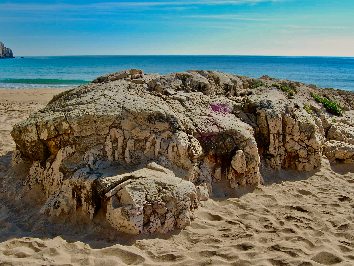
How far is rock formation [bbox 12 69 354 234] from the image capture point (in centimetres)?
391

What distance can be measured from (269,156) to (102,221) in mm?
3720

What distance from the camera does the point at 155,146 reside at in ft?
15.5

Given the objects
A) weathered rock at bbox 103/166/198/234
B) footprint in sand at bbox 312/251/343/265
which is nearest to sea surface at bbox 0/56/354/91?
weathered rock at bbox 103/166/198/234

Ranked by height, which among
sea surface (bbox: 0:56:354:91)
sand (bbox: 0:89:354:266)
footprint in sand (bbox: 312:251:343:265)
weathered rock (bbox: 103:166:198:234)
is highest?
sea surface (bbox: 0:56:354:91)

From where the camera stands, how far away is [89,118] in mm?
4582

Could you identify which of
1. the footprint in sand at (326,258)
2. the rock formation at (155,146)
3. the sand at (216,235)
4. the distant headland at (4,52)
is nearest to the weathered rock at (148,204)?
the rock formation at (155,146)

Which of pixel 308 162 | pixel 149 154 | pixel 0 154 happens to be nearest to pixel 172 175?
pixel 149 154

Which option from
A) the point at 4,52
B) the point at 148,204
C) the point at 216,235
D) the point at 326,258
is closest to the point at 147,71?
the point at 148,204

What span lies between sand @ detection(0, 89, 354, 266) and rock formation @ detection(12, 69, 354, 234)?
23 cm

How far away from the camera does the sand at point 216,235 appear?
10.6 feet

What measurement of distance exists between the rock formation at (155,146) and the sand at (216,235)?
0.23 m

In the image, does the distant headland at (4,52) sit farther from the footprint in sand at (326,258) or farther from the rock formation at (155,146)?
the footprint in sand at (326,258)

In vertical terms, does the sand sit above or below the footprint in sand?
above

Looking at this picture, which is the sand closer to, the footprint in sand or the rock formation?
the footprint in sand
